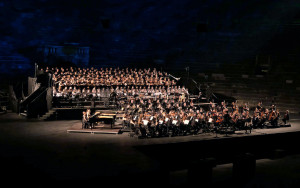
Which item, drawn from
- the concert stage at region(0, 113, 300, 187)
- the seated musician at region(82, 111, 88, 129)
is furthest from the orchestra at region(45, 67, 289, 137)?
the concert stage at region(0, 113, 300, 187)

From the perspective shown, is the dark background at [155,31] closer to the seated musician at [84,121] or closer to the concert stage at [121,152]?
the concert stage at [121,152]

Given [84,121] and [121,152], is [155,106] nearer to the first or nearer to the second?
[84,121]

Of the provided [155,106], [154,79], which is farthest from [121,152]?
[154,79]

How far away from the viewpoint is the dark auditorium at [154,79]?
11469 millimetres

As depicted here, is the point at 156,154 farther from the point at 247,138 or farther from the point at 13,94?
the point at 13,94

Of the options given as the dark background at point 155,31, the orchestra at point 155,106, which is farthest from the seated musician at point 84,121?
the dark background at point 155,31

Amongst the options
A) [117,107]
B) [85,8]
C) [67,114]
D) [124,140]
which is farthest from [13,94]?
[124,140]

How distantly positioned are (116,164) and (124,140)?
2.82m

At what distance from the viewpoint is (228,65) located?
62.8 ft

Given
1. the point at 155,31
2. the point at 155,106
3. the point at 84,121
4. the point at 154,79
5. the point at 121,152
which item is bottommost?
the point at 121,152

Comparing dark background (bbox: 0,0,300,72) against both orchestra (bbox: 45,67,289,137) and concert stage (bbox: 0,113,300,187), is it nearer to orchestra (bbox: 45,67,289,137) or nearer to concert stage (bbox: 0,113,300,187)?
orchestra (bbox: 45,67,289,137)

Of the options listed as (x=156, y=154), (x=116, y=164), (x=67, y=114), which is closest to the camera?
(x=116, y=164)

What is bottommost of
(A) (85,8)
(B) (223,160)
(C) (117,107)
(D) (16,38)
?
(B) (223,160)

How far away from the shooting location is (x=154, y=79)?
59.0ft
